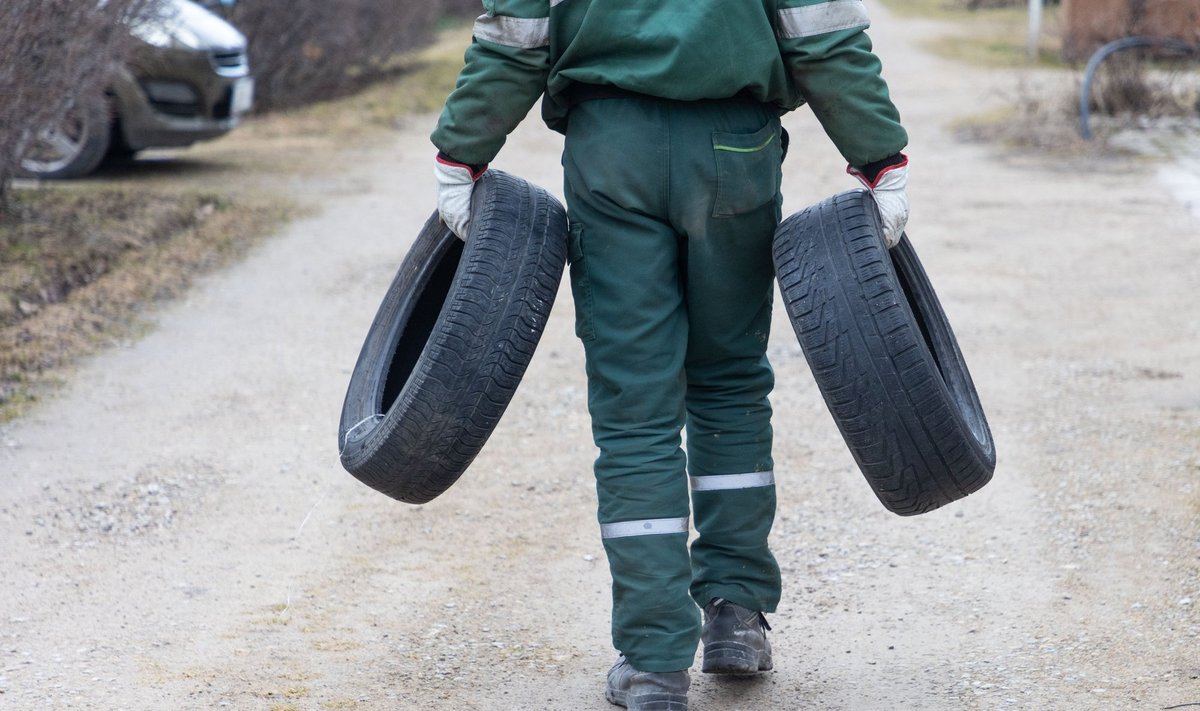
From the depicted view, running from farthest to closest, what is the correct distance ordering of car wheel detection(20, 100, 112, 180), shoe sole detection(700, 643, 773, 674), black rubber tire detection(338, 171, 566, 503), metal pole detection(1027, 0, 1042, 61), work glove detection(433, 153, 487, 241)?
metal pole detection(1027, 0, 1042, 61), car wheel detection(20, 100, 112, 180), shoe sole detection(700, 643, 773, 674), work glove detection(433, 153, 487, 241), black rubber tire detection(338, 171, 566, 503)

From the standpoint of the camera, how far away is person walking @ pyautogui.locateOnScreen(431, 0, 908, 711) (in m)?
2.84

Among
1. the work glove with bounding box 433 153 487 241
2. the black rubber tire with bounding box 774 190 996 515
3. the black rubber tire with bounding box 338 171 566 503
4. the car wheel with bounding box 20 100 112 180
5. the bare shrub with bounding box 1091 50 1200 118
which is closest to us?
the black rubber tire with bounding box 774 190 996 515

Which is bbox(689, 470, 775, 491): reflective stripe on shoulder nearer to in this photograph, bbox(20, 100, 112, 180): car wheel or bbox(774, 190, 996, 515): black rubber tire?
bbox(774, 190, 996, 515): black rubber tire

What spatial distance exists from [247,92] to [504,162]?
2150 mm

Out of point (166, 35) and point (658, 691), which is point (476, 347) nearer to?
point (658, 691)

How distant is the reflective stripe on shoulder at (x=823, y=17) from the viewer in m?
2.83

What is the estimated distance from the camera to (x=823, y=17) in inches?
112

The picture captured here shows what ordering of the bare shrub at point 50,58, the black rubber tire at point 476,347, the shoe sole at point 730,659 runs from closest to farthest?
the black rubber tire at point 476,347 < the shoe sole at point 730,659 < the bare shrub at point 50,58

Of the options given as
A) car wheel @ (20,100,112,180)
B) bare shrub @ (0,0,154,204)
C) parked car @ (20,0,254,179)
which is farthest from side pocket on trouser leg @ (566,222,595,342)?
car wheel @ (20,100,112,180)

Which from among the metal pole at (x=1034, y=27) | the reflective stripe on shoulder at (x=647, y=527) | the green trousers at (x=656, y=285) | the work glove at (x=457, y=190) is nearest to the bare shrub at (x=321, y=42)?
the metal pole at (x=1034, y=27)

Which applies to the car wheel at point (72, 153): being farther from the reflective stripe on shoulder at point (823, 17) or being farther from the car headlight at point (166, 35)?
the reflective stripe on shoulder at point (823, 17)

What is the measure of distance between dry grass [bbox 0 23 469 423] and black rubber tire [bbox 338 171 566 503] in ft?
8.95

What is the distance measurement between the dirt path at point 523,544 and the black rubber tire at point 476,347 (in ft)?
1.89

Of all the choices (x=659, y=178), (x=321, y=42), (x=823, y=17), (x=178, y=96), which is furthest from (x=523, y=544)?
(x=321, y=42)
